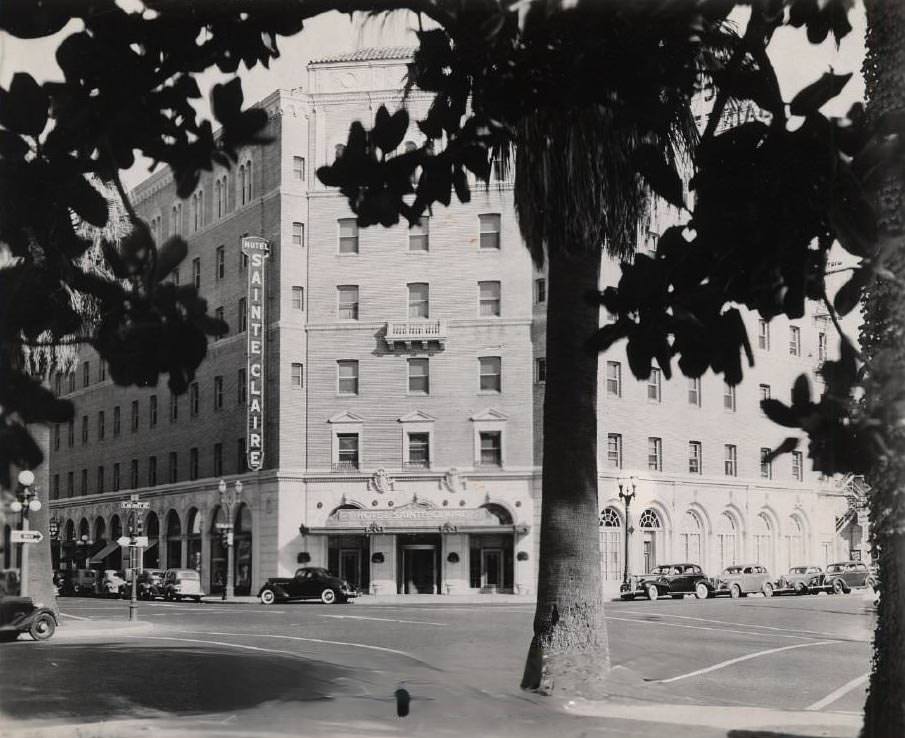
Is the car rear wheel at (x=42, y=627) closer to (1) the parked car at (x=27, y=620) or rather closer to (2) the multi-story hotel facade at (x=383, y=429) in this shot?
(1) the parked car at (x=27, y=620)

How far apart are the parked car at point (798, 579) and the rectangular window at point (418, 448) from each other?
1342 centimetres

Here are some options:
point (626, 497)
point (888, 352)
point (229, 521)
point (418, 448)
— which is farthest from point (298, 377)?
point (888, 352)

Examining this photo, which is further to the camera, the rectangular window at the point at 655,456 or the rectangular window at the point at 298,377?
the rectangular window at the point at 298,377

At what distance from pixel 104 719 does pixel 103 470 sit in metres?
36.1

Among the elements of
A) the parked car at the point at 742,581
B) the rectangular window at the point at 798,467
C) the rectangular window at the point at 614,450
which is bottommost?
the parked car at the point at 742,581

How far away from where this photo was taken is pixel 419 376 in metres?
40.4

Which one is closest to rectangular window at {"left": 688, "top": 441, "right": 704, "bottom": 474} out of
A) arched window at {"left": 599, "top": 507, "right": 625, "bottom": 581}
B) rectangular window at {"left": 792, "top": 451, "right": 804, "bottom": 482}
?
rectangular window at {"left": 792, "top": 451, "right": 804, "bottom": 482}

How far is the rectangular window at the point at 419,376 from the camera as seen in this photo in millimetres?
40062

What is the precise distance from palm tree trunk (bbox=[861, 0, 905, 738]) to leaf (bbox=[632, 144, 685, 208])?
113 cm

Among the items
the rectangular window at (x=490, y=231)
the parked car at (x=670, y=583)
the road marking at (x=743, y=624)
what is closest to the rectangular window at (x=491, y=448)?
the rectangular window at (x=490, y=231)

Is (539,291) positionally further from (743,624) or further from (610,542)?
(743,624)

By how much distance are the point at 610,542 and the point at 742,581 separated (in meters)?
4.45

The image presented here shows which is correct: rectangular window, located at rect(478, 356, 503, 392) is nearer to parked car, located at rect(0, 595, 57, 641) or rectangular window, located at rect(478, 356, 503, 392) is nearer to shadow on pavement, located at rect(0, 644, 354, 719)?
parked car, located at rect(0, 595, 57, 641)

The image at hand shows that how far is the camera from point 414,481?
4181 centimetres
